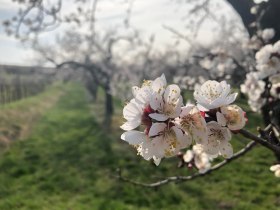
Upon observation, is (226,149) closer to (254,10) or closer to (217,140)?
(217,140)

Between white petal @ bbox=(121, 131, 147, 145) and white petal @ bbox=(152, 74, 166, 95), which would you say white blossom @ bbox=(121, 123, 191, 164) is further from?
white petal @ bbox=(152, 74, 166, 95)

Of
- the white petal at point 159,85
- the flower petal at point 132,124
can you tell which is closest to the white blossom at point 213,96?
the white petal at point 159,85

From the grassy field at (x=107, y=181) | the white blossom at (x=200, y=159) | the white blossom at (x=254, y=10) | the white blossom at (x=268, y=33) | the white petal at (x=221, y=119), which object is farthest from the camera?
the grassy field at (x=107, y=181)

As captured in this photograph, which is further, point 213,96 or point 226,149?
point 226,149

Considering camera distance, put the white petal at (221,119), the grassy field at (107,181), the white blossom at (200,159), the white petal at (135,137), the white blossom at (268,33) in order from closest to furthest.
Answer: the white petal at (221,119)
the white petal at (135,137)
the white blossom at (200,159)
the white blossom at (268,33)
the grassy field at (107,181)

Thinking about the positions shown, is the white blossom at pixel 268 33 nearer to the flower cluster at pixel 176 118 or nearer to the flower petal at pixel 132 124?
the flower cluster at pixel 176 118

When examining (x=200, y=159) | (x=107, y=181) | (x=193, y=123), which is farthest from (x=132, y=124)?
(x=107, y=181)

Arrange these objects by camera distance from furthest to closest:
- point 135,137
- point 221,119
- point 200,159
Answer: point 200,159
point 135,137
point 221,119
